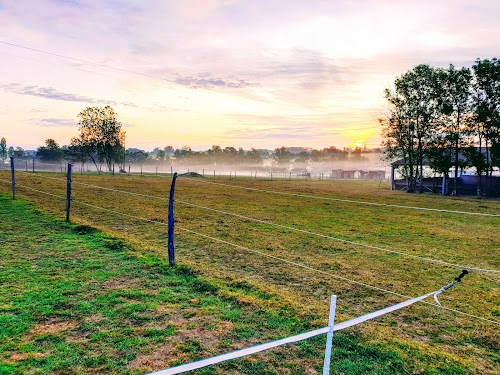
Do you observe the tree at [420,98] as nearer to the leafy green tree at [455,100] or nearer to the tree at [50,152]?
the leafy green tree at [455,100]

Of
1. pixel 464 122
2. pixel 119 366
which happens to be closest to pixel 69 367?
pixel 119 366

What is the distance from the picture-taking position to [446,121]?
36812mm

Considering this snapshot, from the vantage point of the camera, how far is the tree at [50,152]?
107 m

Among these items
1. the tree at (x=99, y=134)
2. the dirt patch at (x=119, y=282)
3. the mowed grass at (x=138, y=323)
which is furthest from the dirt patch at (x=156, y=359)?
the tree at (x=99, y=134)

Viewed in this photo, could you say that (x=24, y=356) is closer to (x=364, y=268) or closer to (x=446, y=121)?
(x=364, y=268)

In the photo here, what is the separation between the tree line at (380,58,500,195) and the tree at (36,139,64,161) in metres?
105

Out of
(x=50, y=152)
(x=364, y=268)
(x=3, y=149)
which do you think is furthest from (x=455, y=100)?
(x=3, y=149)

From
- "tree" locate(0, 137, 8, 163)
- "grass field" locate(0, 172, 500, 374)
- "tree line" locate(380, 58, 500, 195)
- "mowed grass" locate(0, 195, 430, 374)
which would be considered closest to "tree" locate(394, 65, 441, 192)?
"tree line" locate(380, 58, 500, 195)

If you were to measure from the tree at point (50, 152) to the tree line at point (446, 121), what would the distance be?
10486 cm

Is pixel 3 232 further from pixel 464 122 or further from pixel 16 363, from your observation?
pixel 464 122

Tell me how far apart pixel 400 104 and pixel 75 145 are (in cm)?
6563

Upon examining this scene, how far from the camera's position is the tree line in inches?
1313

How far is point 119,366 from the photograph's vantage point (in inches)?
144

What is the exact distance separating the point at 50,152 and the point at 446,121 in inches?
4425
